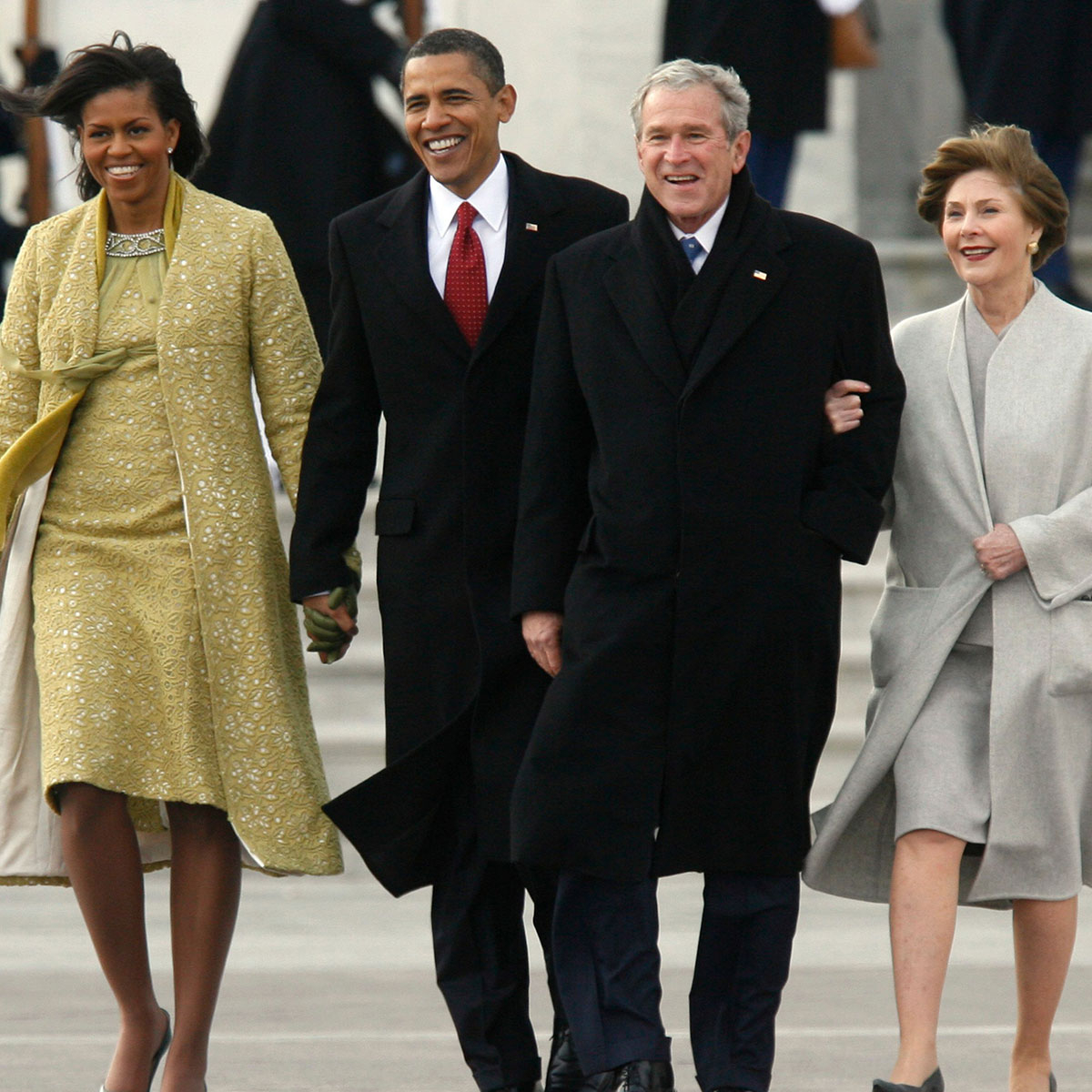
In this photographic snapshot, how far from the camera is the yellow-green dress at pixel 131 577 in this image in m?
4.18

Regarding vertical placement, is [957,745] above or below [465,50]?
below

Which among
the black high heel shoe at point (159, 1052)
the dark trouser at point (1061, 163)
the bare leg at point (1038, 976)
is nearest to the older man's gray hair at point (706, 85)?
the bare leg at point (1038, 976)

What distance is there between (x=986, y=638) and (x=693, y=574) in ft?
1.84

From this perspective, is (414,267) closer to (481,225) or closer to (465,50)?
(481,225)

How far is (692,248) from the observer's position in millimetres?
4066

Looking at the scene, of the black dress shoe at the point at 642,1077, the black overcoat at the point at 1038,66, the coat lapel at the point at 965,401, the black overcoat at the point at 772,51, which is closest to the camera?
the black dress shoe at the point at 642,1077

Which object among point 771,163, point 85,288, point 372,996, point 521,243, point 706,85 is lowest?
point 372,996

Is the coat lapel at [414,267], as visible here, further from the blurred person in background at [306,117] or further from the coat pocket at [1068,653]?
the blurred person in background at [306,117]

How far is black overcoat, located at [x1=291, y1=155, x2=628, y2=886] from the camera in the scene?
13.7 feet

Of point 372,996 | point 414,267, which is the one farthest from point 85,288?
point 372,996

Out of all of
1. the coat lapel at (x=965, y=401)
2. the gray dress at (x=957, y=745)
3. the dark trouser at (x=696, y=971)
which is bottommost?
the dark trouser at (x=696, y=971)

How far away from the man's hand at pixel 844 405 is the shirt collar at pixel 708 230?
12.6 inches

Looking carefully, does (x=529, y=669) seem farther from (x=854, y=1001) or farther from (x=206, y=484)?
(x=854, y=1001)

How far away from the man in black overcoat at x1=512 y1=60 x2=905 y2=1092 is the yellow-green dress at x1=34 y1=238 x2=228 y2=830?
626 mm
